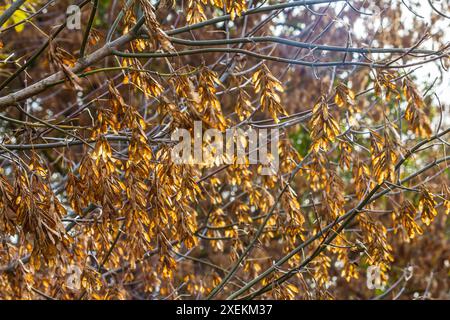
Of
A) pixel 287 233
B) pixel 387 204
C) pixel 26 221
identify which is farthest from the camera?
pixel 387 204

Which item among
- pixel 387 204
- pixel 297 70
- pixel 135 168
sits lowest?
pixel 135 168

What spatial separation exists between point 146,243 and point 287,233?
1175 mm

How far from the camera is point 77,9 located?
309 cm

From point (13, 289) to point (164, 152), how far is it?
1.50 metres

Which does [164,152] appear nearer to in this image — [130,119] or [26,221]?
[130,119]

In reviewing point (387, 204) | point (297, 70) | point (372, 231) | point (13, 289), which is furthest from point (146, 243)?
point (387, 204)

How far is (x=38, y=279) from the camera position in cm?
493

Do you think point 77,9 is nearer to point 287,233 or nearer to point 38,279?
point 287,233

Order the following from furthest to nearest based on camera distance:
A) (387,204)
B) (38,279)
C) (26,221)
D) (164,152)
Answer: (387,204) < (38,279) < (164,152) < (26,221)

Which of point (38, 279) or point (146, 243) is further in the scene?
point (38, 279)

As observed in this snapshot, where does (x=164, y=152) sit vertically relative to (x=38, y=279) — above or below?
above
